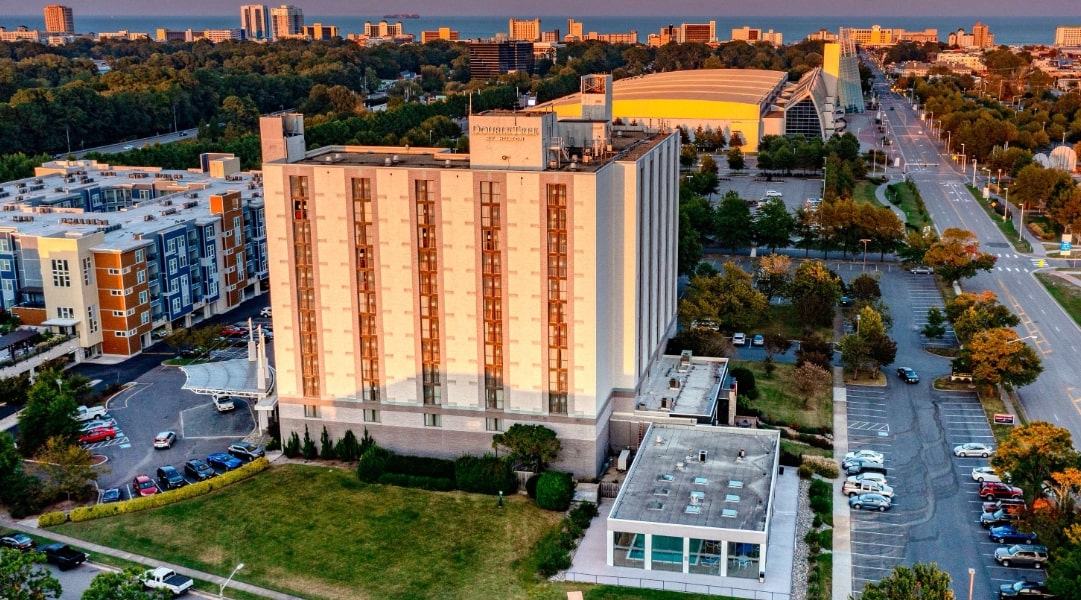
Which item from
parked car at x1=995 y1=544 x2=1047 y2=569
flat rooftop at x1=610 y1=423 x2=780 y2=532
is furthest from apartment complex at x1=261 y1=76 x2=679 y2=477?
parked car at x1=995 y1=544 x2=1047 y2=569

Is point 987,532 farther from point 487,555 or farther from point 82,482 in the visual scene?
point 82,482

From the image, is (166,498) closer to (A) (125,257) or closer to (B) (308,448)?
(B) (308,448)

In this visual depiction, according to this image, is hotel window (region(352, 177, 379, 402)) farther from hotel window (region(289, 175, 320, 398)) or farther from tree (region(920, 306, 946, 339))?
tree (region(920, 306, 946, 339))

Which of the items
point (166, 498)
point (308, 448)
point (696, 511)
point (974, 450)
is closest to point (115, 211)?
point (308, 448)

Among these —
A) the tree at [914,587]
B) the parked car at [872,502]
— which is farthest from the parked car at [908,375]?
the tree at [914,587]

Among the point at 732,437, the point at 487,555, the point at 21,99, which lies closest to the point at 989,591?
the point at 732,437
